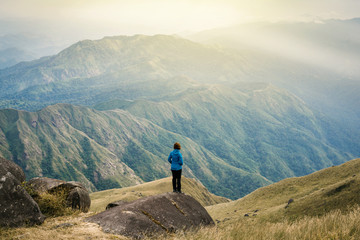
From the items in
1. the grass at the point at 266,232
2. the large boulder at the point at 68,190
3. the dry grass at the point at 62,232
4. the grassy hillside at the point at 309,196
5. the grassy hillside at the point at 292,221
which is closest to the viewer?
the grass at the point at 266,232

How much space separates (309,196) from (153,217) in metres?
40.0

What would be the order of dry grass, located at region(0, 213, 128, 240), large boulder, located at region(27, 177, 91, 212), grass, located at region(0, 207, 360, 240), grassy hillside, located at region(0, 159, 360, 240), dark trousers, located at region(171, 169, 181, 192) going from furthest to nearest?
dark trousers, located at region(171, 169, 181, 192)
large boulder, located at region(27, 177, 91, 212)
dry grass, located at region(0, 213, 128, 240)
grassy hillside, located at region(0, 159, 360, 240)
grass, located at region(0, 207, 360, 240)

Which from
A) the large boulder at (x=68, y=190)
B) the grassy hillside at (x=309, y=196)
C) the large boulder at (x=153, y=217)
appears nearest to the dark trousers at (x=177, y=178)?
the large boulder at (x=153, y=217)

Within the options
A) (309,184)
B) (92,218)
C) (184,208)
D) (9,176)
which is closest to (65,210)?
(92,218)

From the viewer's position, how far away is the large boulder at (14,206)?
11.8 metres

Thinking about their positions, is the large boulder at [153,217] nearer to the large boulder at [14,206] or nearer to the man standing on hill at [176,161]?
the man standing on hill at [176,161]

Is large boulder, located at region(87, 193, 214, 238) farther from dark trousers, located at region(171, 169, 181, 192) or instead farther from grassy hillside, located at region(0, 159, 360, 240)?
dark trousers, located at region(171, 169, 181, 192)

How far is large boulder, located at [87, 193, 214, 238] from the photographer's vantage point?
1209 centimetres

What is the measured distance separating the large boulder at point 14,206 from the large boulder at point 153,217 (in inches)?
117

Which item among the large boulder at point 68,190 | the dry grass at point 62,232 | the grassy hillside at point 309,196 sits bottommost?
the grassy hillside at point 309,196

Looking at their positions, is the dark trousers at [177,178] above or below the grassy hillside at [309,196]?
above

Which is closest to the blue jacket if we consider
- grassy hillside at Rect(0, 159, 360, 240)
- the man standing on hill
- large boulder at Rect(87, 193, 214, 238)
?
the man standing on hill

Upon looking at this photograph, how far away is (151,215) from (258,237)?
6261 millimetres

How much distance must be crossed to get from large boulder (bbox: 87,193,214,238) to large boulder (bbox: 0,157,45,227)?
9.78ft
